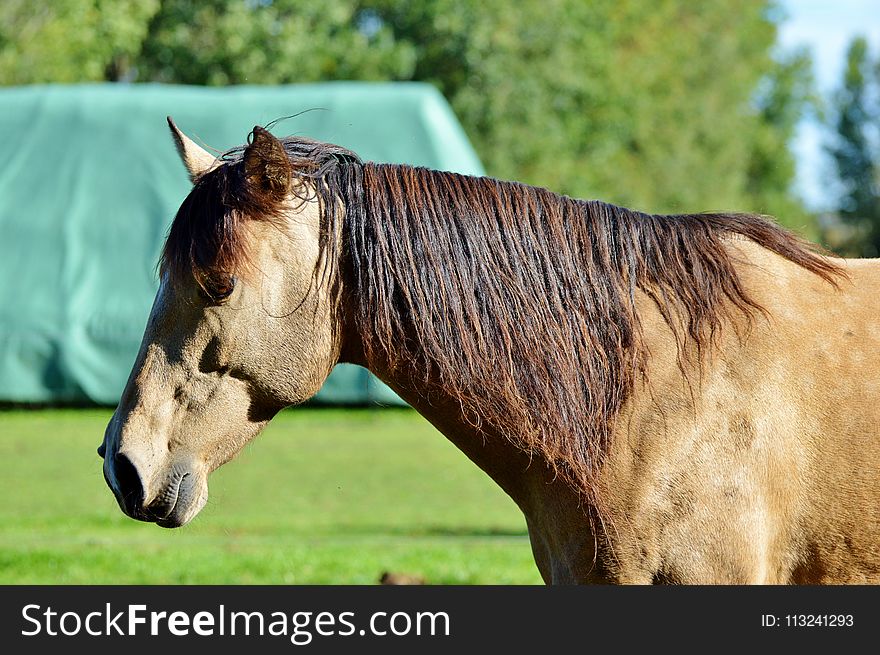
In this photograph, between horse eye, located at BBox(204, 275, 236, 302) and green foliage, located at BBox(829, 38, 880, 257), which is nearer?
horse eye, located at BBox(204, 275, 236, 302)

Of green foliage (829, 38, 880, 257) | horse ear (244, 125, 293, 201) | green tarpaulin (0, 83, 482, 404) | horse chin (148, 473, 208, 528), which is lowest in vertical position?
green foliage (829, 38, 880, 257)

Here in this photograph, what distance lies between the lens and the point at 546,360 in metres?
3.15

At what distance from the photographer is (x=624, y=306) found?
318 centimetres

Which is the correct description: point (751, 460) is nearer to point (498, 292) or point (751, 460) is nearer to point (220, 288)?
point (498, 292)

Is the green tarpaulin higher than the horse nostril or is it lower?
lower

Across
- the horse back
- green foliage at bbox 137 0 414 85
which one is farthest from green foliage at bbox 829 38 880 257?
the horse back

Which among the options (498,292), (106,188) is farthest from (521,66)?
(498,292)

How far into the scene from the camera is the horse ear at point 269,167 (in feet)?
9.93

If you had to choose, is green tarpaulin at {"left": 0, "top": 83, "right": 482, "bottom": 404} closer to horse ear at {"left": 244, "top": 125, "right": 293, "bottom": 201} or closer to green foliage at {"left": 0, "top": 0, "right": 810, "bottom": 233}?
green foliage at {"left": 0, "top": 0, "right": 810, "bottom": 233}

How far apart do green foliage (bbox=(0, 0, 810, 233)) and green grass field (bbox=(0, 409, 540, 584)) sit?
11001 mm

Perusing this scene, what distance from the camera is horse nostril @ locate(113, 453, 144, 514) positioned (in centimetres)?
296

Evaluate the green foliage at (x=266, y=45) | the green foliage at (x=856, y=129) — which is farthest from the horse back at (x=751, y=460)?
the green foliage at (x=856, y=129)

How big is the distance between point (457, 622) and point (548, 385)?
766 mm

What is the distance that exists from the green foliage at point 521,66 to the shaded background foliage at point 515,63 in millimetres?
46
